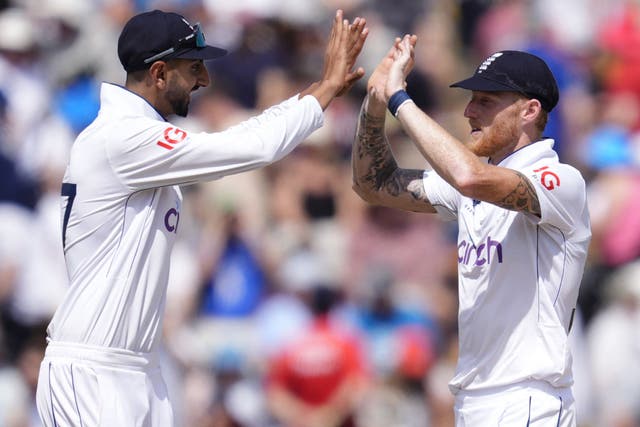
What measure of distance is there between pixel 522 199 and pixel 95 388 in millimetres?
1954

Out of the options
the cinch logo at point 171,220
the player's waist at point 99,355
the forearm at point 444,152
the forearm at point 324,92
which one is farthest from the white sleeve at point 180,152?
the player's waist at point 99,355

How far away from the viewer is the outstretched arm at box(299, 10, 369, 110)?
6258mm

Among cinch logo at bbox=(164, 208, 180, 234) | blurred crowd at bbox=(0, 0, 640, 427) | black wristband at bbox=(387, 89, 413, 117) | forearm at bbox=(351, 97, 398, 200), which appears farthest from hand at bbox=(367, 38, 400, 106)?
blurred crowd at bbox=(0, 0, 640, 427)

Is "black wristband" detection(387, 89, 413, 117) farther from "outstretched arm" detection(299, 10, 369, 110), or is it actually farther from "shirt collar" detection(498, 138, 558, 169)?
"shirt collar" detection(498, 138, 558, 169)

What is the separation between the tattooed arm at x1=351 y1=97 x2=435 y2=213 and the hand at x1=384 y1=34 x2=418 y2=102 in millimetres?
489

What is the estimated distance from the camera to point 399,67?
617cm

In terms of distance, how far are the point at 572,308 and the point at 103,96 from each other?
225 cm

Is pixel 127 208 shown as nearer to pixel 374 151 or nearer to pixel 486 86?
pixel 374 151

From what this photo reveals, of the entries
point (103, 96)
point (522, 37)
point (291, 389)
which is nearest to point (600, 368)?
point (291, 389)

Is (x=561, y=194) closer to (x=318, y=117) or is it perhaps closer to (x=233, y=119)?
(x=318, y=117)

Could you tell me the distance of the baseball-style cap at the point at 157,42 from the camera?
602cm

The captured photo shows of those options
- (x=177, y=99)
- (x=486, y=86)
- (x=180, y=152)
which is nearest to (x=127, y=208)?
(x=180, y=152)

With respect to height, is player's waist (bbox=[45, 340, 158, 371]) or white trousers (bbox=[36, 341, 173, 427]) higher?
player's waist (bbox=[45, 340, 158, 371])

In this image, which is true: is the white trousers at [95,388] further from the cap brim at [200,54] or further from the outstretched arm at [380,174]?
the outstretched arm at [380,174]
